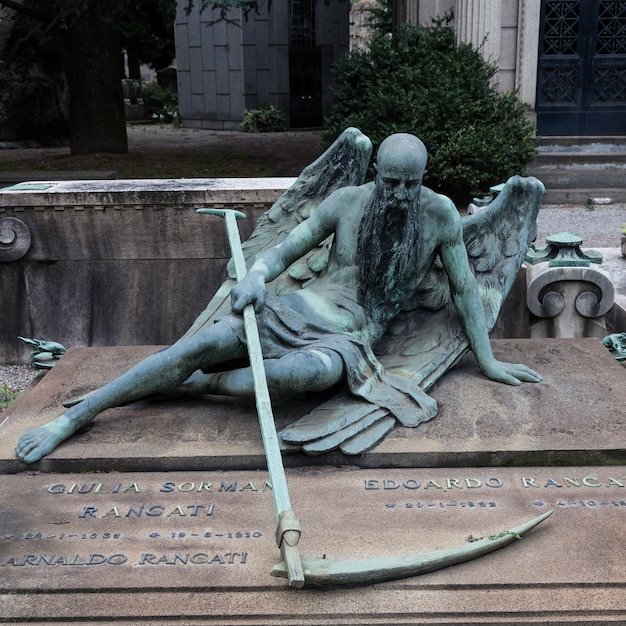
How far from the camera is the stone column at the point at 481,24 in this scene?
40.2ft

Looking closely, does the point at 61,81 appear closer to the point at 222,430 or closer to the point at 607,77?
the point at 607,77

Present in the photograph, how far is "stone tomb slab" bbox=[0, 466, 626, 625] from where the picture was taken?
2965 millimetres

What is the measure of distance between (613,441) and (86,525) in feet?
7.66

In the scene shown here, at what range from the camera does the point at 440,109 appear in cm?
1106

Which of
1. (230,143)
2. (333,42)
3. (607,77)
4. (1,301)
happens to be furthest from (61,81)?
(1,301)

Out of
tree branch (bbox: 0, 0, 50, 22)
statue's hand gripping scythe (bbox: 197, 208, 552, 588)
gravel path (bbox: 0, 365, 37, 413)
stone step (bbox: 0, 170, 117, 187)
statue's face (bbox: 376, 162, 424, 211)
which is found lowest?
gravel path (bbox: 0, 365, 37, 413)

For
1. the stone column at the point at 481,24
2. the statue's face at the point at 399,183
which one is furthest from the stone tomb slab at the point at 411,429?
the stone column at the point at 481,24

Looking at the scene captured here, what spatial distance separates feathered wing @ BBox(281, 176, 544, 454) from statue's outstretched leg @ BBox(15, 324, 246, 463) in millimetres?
542

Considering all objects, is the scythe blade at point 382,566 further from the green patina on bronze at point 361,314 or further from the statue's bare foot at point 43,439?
the statue's bare foot at point 43,439

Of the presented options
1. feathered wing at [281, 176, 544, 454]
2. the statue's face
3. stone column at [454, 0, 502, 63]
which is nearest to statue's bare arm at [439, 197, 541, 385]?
feathered wing at [281, 176, 544, 454]

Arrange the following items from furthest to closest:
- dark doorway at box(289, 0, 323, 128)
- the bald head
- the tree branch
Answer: dark doorway at box(289, 0, 323, 128) → the tree branch → the bald head

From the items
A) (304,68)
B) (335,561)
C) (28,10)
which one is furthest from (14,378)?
(304,68)

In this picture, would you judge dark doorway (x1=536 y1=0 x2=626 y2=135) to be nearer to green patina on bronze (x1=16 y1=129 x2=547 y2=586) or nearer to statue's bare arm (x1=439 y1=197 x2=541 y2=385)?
green patina on bronze (x1=16 y1=129 x2=547 y2=586)

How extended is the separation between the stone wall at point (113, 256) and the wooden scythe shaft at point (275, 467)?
261 cm
